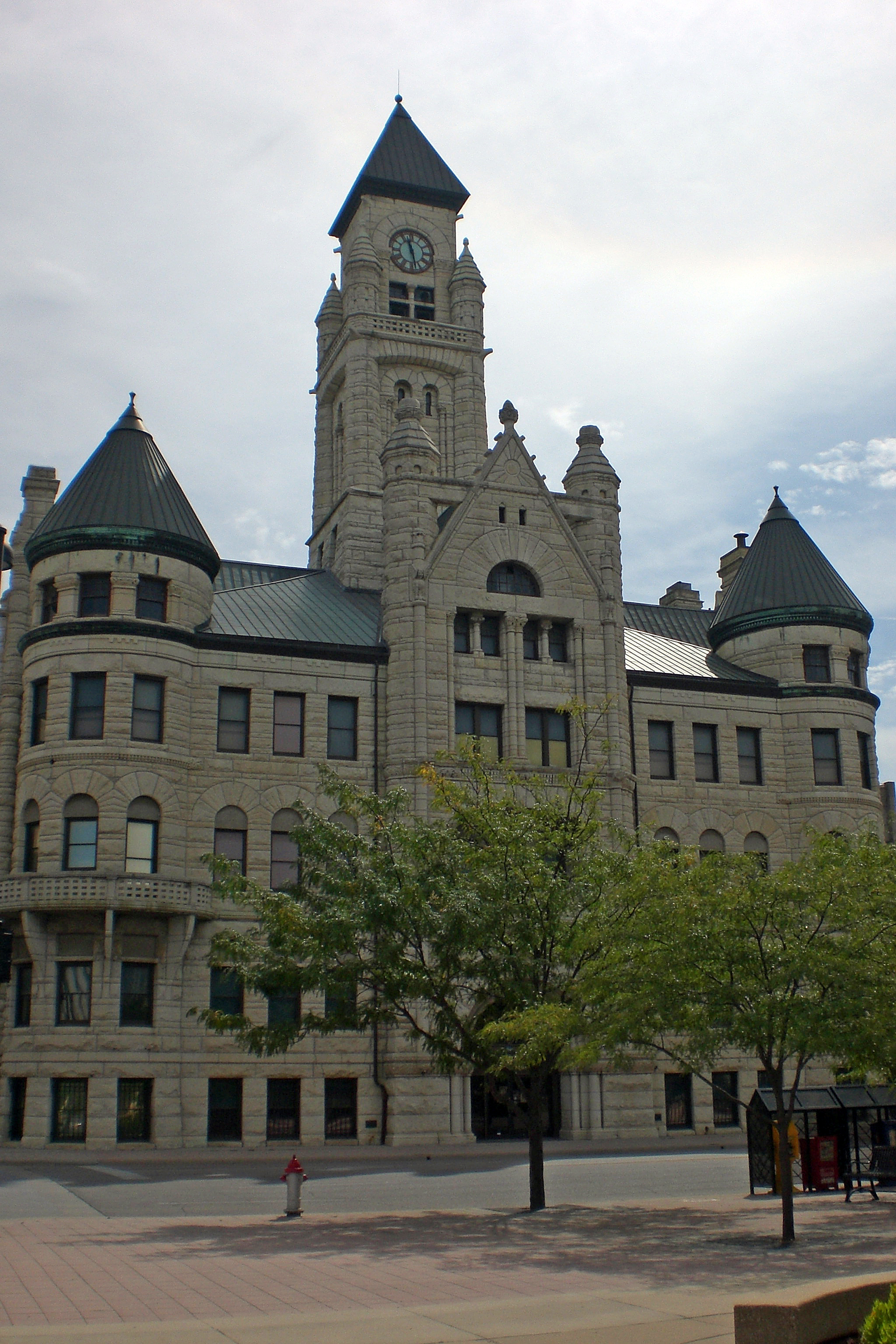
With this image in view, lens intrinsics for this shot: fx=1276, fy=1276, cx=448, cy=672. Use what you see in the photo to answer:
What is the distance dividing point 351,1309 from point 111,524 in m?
28.6

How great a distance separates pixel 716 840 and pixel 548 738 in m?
7.13

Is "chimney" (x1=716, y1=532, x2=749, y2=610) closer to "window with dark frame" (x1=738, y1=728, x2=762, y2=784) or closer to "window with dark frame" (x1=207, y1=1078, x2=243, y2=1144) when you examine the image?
"window with dark frame" (x1=738, y1=728, x2=762, y2=784)

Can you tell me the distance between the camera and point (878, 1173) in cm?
2302

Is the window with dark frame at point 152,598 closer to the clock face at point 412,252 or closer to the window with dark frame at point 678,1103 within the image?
the window with dark frame at point 678,1103

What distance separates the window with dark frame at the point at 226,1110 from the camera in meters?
35.3

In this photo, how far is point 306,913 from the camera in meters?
25.0

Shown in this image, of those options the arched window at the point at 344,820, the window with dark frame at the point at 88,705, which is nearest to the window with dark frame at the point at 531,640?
the arched window at the point at 344,820

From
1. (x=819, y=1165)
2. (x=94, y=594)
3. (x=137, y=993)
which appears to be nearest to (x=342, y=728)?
(x=94, y=594)

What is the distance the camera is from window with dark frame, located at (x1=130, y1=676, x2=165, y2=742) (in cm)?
3697

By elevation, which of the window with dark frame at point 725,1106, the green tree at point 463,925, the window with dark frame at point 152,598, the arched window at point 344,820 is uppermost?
the window with dark frame at point 152,598

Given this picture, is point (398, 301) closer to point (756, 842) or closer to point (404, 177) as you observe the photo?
point (404, 177)

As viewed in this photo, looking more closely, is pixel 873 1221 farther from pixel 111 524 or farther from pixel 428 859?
pixel 111 524

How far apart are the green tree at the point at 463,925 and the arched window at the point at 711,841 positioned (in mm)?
19694

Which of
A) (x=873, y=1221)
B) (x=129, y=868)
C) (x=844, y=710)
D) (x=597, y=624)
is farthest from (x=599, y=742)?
(x=873, y=1221)
